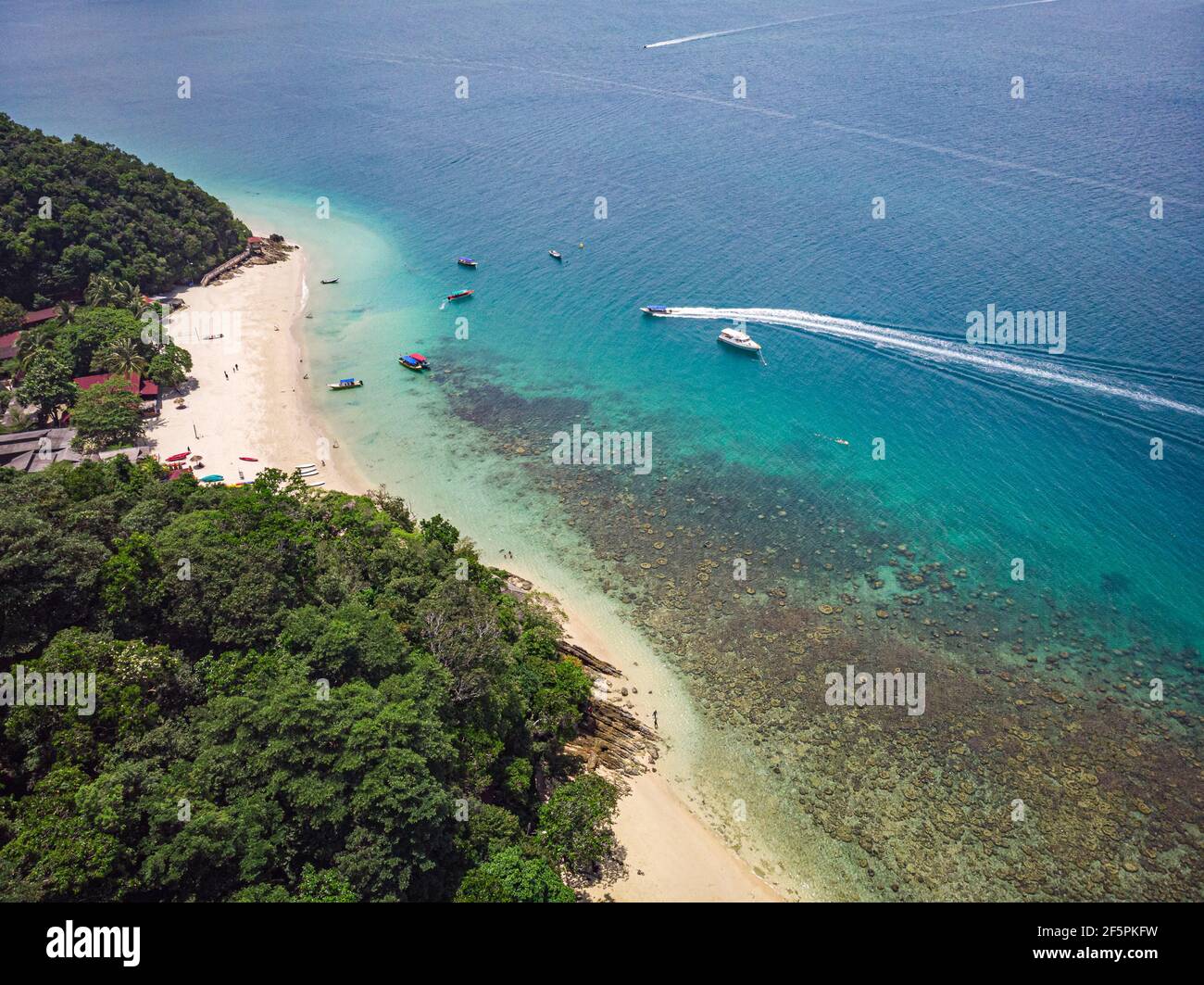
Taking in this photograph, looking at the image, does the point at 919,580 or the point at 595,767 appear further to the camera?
the point at 919,580

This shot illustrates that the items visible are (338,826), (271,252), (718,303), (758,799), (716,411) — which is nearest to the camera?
(338,826)

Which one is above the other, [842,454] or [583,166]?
[583,166]

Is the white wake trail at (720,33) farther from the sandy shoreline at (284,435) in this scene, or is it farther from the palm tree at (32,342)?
the palm tree at (32,342)

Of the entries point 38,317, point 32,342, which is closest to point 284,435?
point 32,342

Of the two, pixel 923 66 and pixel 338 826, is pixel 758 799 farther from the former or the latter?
pixel 923 66

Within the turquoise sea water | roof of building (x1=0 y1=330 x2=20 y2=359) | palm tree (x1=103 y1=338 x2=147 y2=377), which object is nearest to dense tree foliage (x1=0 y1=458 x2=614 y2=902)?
the turquoise sea water

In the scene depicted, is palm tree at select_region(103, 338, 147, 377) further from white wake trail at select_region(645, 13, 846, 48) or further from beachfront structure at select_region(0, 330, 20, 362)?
white wake trail at select_region(645, 13, 846, 48)

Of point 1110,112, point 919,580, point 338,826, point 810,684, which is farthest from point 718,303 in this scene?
point 1110,112
